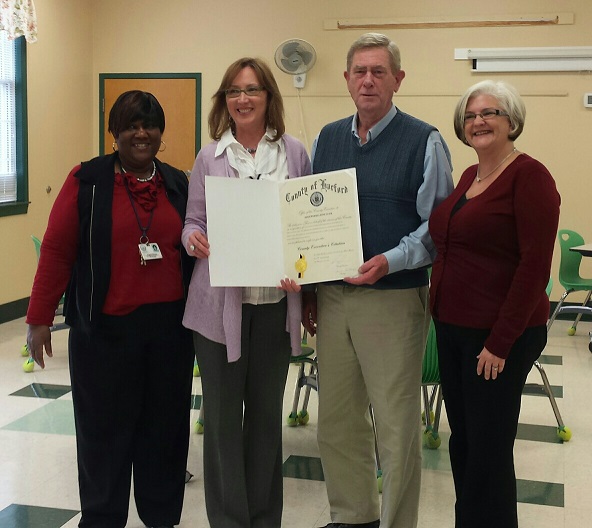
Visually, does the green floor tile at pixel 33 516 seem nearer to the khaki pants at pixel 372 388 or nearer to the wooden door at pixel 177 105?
the khaki pants at pixel 372 388

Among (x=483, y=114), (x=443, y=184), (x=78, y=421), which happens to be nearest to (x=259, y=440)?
(x=78, y=421)

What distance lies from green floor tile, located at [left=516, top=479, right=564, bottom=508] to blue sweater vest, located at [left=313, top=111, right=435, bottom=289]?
1340mm

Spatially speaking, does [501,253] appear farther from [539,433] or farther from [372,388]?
[539,433]

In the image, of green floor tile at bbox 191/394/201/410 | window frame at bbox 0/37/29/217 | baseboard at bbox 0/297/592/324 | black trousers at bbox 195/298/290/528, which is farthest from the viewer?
window frame at bbox 0/37/29/217

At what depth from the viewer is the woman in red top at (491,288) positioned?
218 centimetres

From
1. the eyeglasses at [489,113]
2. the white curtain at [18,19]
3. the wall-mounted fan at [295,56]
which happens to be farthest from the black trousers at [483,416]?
the wall-mounted fan at [295,56]

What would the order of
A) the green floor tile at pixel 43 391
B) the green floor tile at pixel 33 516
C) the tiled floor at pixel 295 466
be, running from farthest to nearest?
the green floor tile at pixel 43 391 → the tiled floor at pixel 295 466 → the green floor tile at pixel 33 516

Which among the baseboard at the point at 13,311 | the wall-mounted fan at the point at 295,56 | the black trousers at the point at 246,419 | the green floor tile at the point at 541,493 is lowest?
the green floor tile at the point at 541,493

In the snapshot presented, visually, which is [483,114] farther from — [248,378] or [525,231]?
[248,378]

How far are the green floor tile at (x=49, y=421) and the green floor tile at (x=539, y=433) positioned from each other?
232cm

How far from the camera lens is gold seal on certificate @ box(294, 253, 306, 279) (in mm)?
2480

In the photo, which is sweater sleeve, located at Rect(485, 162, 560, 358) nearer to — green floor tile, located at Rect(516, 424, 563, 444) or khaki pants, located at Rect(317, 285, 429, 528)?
khaki pants, located at Rect(317, 285, 429, 528)

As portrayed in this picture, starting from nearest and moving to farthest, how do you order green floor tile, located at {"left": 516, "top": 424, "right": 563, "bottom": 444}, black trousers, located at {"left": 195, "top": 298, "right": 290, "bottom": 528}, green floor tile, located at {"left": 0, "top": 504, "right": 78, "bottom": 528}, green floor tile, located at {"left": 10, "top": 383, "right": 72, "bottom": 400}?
black trousers, located at {"left": 195, "top": 298, "right": 290, "bottom": 528}, green floor tile, located at {"left": 0, "top": 504, "right": 78, "bottom": 528}, green floor tile, located at {"left": 516, "top": 424, "right": 563, "bottom": 444}, green floor tile, located at {"left": 10, "top": 383, "right": 72, "bottom": 400}

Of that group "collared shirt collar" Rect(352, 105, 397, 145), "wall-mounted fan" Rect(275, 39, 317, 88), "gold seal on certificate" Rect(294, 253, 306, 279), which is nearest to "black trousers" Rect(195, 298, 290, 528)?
"gold seal on certificate" Rect(294, 253, 306, 279)
